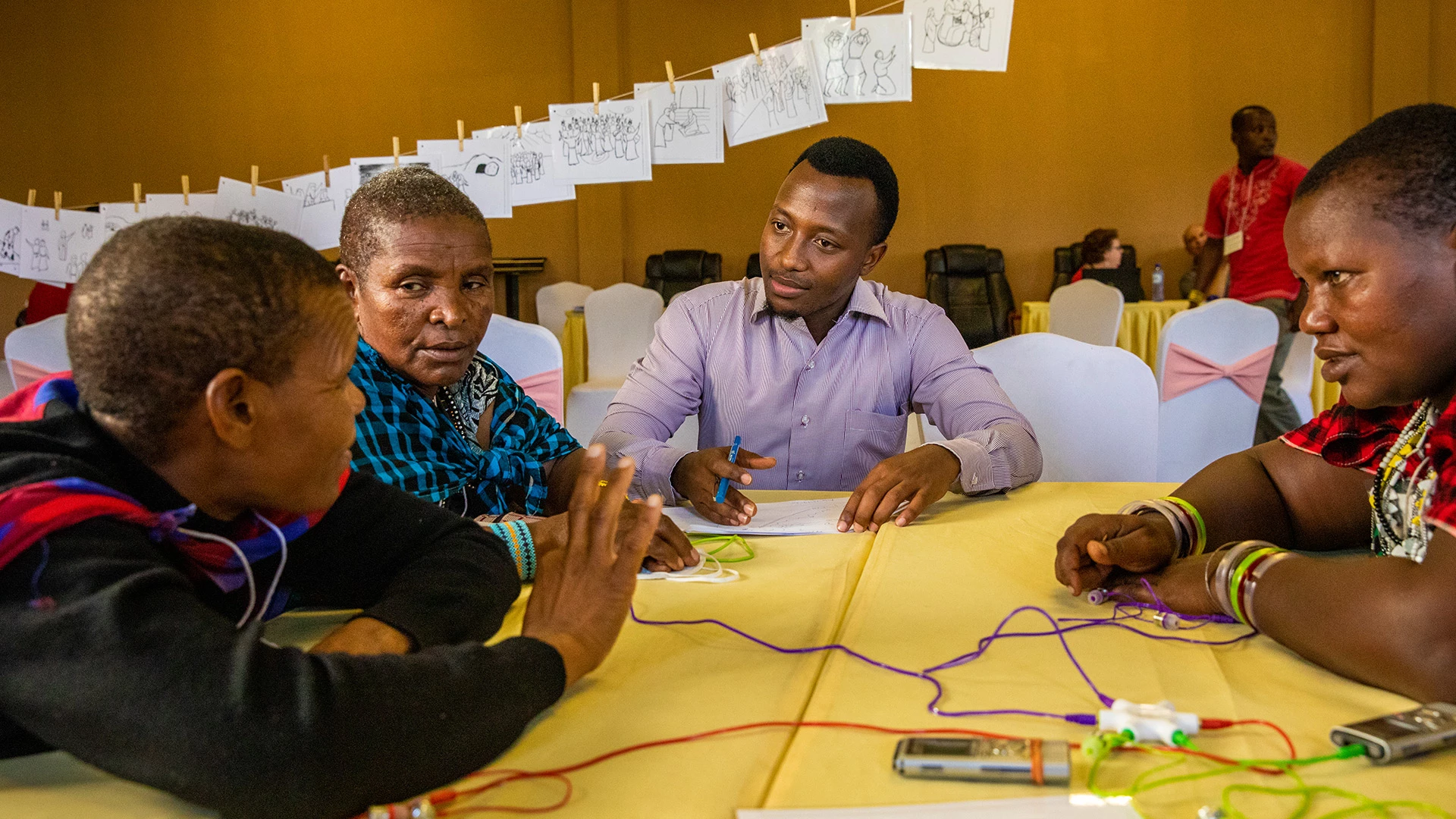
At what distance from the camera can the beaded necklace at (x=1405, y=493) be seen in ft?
3.73

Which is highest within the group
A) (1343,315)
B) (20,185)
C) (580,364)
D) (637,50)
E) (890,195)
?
(637,50)

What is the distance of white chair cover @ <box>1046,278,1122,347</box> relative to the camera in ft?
17.3

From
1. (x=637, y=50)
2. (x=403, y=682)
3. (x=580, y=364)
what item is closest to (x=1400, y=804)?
(x=403, y=682)

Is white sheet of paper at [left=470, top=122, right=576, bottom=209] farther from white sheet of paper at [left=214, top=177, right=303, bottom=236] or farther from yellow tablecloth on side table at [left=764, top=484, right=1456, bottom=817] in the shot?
yellow tablecloth on side table at [left=764, top=484, right=1456, bottom=817]

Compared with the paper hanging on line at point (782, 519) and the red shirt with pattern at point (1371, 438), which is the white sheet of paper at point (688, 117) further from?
the red shirt with pattern at point (1371, 438)

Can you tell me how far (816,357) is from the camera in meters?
2.27

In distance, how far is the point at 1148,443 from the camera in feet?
7.53

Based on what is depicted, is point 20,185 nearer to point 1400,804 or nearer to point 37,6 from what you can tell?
point 37,6

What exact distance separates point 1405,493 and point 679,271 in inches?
282

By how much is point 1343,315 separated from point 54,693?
1302 millimetres

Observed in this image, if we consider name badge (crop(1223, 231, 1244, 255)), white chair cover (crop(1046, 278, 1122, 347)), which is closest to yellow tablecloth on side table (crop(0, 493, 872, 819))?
white chair cover (crop(1046, 278, 1122, 347))

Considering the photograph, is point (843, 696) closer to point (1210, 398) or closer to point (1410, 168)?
point (1410, 168)

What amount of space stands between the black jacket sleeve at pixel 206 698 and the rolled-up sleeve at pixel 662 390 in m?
1.22

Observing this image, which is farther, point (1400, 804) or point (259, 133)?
point (259, 133)
